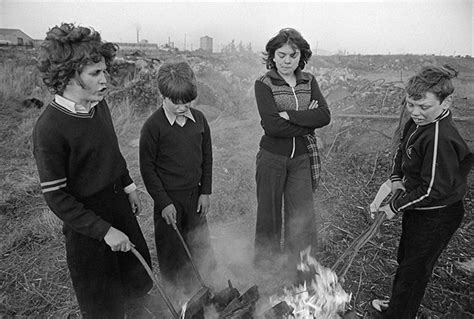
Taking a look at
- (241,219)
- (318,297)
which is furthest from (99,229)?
(241,219)

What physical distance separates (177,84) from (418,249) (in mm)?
1984

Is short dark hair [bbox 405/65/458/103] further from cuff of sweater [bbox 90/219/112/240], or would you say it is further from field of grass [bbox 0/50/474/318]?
cuff of sweater [bbox 90/219/112/240]

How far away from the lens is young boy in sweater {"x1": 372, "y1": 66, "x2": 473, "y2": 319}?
6.38ft

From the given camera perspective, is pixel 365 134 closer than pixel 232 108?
Yes

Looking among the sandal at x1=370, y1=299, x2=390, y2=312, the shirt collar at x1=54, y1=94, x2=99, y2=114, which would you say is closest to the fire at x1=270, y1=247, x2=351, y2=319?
→ the sandal at x1=370, y1=299, x2=390, y2=312

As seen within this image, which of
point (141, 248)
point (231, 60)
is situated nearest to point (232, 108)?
point (231, 60)

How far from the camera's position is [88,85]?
189 cm

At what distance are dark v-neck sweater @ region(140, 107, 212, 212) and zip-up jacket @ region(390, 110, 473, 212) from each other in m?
1.47

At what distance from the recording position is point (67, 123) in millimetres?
1819

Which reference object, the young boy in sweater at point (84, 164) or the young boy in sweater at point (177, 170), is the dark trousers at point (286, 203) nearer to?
the young boy in sweater at point (177, 170)

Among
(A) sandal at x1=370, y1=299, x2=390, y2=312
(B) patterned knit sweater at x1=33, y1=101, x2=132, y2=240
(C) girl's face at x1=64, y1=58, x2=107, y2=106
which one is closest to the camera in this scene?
(B) patterned knit sweater at x1=33, y1=101, x2=132, y2=240

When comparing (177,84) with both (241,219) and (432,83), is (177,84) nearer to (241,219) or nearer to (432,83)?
(432,83)

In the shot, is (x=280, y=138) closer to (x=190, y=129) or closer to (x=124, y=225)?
(x=190, y=129)

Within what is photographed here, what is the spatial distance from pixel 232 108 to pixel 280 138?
→ 30.4 ft
